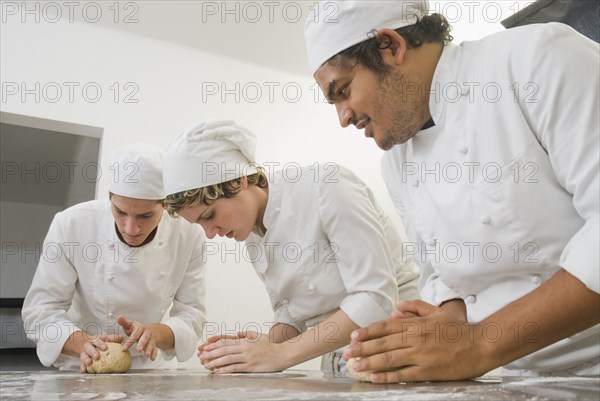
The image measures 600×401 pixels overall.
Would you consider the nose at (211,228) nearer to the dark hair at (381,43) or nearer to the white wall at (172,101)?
the dark hair at (381,43)

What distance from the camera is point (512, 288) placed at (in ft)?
3.69

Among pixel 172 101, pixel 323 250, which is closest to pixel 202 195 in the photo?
pixel 323 250

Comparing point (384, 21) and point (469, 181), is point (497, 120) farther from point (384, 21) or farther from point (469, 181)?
point (384, 21)

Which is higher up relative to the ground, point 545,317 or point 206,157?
point 206,157

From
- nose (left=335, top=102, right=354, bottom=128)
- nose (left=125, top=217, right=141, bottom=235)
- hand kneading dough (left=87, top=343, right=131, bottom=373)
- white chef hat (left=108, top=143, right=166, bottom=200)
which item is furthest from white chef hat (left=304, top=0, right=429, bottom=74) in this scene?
hand kneading dough (left=87, top=343, right=131, bottom=373)

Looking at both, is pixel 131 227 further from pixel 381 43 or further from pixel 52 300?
pixel 381 43

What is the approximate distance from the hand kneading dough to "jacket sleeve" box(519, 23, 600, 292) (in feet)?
4.68

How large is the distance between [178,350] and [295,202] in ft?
2.50

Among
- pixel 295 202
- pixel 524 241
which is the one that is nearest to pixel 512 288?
pixel 524 241

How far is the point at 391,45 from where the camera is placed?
4.00 ft

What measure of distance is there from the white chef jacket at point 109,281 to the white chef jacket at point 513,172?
1.22 m

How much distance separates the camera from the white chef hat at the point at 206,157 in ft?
5.47

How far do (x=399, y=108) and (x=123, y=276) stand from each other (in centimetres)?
140

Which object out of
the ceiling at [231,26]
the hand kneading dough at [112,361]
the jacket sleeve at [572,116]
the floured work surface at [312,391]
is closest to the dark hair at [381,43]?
the jacket sleeve at [572,116]
